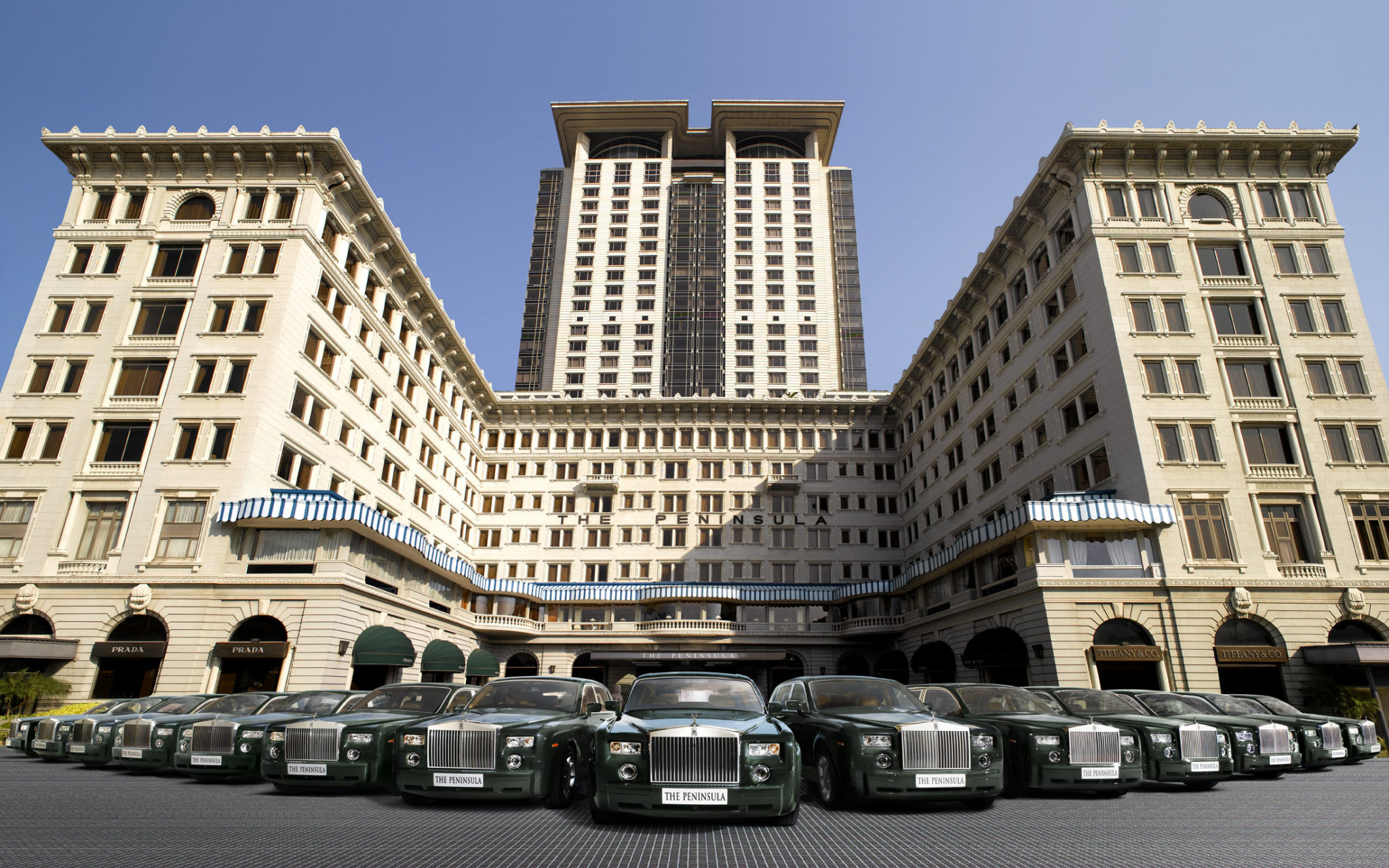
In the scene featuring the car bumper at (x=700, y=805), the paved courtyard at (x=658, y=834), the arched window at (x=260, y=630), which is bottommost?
the paved courtyard at (x=658, y=834)

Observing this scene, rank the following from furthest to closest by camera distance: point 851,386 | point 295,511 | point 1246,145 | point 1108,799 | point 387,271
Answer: point 851,386, point 387,271, point 1246,145, point 295,511, point 1108,799

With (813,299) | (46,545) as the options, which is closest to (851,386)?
(813,299)

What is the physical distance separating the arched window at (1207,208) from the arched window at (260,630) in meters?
45.3

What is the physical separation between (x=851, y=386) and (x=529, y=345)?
3813 cm

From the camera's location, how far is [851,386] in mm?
80812

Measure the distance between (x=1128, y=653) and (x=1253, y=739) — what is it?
15721mm

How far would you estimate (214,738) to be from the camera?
12.9 meters

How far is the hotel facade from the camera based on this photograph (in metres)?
29.1

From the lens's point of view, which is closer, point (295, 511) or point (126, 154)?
point (295, 511)

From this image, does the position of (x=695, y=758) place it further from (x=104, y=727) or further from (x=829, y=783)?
(x=104, y=727)

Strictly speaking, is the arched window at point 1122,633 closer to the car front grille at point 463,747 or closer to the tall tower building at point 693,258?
the car front grille at point 463,747

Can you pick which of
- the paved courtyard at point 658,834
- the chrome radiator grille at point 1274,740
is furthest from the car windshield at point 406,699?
the chrome radiator grille at point 1274,740

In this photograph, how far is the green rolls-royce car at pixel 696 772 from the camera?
8.34 metres

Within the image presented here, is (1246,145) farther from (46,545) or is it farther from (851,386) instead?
(46,545)
